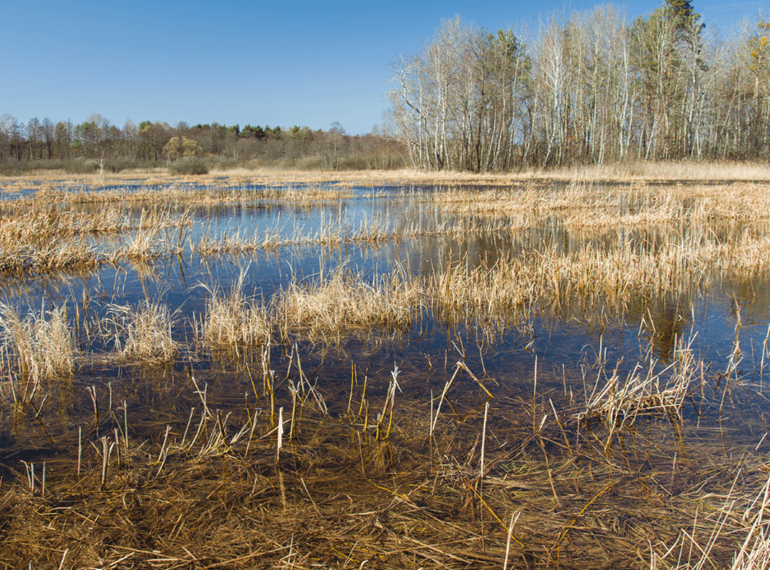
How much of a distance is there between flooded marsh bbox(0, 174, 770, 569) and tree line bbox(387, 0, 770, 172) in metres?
29.5

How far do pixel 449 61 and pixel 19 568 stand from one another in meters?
35.2

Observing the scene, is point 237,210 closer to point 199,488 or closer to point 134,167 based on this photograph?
point 199,488

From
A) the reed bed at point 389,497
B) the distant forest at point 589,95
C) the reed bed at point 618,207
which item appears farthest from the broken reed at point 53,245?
the distant forest at point 589,95

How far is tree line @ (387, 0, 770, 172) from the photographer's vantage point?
32.8 m

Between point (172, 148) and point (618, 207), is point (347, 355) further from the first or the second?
point (172, 148)

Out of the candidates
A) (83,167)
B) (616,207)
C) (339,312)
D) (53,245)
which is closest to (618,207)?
(616,207)

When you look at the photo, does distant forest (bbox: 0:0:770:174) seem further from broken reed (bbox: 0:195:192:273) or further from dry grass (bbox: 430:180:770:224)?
broken reed (bbox: 0:195:192:273)

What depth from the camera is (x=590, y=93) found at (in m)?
34.7

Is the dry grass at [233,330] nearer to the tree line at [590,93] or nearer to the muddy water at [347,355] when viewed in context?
the muddy water at [347,355]

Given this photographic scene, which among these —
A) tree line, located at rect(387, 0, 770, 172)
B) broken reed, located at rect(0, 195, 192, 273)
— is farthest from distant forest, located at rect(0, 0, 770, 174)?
broken reed, located at rect(0, 195, 192, 273)

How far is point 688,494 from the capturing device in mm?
2471

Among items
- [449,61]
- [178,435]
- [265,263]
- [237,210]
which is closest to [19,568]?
[178,435]

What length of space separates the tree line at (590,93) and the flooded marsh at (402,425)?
2953cm

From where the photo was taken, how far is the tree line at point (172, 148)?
46.9 metres
